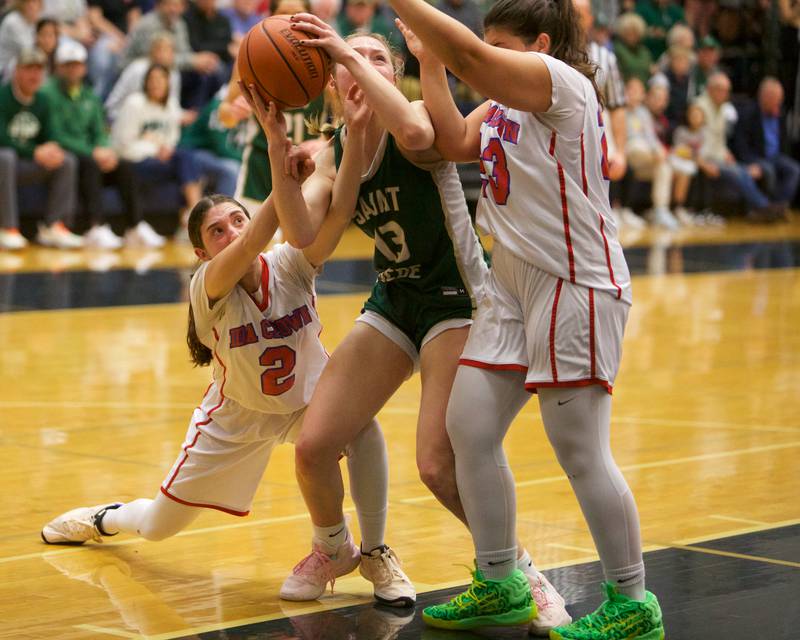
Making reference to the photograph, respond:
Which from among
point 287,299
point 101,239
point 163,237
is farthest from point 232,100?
point 163,237

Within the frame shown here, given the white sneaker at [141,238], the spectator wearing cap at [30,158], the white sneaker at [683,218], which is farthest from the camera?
the white sneaker at [683,218]

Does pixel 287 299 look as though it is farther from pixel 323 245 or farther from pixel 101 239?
pixel 101 239

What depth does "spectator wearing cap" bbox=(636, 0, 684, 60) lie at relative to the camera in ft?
62.3

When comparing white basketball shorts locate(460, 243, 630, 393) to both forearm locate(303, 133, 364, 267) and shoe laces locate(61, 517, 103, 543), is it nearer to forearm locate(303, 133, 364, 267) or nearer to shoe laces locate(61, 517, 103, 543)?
forearm locate(303, 133, 364, 267)

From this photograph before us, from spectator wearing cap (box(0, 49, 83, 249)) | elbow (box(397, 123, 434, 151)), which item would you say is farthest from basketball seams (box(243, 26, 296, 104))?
spectator wearing cap (box(0, 49, 83, 249))

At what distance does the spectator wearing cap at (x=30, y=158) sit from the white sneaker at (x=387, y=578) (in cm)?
982

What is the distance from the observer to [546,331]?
3.48 meters

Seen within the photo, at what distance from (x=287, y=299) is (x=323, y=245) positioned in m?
0.26

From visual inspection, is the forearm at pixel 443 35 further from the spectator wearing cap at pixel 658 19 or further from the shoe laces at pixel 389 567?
the spectator wearing cap at pixel 658 19

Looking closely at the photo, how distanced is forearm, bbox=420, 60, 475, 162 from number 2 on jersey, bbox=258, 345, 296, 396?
855 mm

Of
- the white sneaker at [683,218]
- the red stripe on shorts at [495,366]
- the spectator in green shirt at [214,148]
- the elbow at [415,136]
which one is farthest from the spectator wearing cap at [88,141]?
the red stripe on shorts at [495,366]

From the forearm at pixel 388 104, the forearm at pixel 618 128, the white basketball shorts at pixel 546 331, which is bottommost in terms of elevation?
the forearm at pixel 618 128

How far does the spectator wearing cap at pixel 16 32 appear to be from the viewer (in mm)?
13716

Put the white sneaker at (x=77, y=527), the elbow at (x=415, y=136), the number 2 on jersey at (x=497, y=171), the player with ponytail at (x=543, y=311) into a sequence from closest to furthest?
1. the player with ponytail at (x=543, y=311)
2. the number 2 on jersey at (x=497, y=171)
3. the elbow at (x=415, y=136)
4. the white sneaker at (x=77, y=527)
